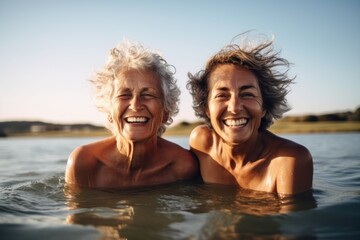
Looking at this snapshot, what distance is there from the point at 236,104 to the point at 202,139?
1152 mm

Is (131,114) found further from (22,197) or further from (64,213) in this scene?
(22,197)

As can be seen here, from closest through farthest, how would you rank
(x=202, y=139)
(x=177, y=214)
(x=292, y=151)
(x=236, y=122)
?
(x=177, y=214) < (x=292, y=151) < (x=236, y=122) < (x=202, y=139)

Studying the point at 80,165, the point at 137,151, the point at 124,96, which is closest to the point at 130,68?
the point at 124,96

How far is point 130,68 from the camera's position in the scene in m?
4.12

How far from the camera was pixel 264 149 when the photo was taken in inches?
165

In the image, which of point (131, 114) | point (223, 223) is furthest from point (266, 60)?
point (223, 223)

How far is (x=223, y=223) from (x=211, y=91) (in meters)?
1.96

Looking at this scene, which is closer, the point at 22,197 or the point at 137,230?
the point at 137,230

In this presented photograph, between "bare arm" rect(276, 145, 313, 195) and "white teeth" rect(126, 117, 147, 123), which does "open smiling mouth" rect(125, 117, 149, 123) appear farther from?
"bare arm" rect(276, 145, 313, 195)

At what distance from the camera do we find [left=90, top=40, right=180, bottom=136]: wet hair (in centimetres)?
419

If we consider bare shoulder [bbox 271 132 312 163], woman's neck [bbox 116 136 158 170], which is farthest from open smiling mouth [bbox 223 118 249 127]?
woman's neck [bbox 116 136 158 170]

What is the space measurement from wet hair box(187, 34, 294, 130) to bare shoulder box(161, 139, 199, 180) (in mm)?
678

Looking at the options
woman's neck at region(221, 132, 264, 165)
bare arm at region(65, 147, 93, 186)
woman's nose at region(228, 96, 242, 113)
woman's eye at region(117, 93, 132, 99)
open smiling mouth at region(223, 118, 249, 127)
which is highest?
woman's eye at region(117, 93, 132, 99)

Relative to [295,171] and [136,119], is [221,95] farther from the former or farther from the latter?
[295,171]
